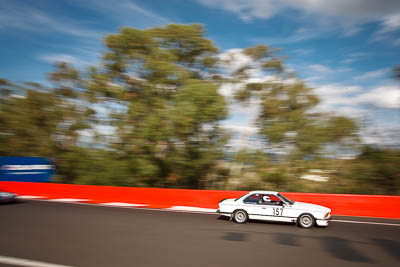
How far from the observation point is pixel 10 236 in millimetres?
7621

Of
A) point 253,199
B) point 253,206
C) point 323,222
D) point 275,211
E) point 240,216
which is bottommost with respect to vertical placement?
point 323,222

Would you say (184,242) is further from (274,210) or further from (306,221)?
(306,221)

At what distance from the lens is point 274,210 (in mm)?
9719

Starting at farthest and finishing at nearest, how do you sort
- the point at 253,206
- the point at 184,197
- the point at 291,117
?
1. the point at 291,117
2. the point at 184,197
3. the point at 253,206

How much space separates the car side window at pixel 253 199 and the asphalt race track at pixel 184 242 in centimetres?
75

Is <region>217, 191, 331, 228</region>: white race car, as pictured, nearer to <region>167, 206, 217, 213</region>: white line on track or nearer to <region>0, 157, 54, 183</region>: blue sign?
<region>167, 206, 217, 213</region>: white line on track

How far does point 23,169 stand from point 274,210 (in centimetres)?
2024

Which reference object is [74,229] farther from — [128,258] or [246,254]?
[246,254]

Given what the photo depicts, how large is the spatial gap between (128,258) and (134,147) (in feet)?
50.8

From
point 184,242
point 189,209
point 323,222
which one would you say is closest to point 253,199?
point 323,222

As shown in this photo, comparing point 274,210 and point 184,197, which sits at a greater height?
point 184,197

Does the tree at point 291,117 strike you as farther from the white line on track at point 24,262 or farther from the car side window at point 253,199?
the white line on track at point 24,262

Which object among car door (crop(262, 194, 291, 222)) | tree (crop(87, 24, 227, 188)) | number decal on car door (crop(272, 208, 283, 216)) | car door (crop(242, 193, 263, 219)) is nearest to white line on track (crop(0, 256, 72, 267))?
car door (crop(242, 193, 263, 219))

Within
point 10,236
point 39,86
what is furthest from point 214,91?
point 39,86
